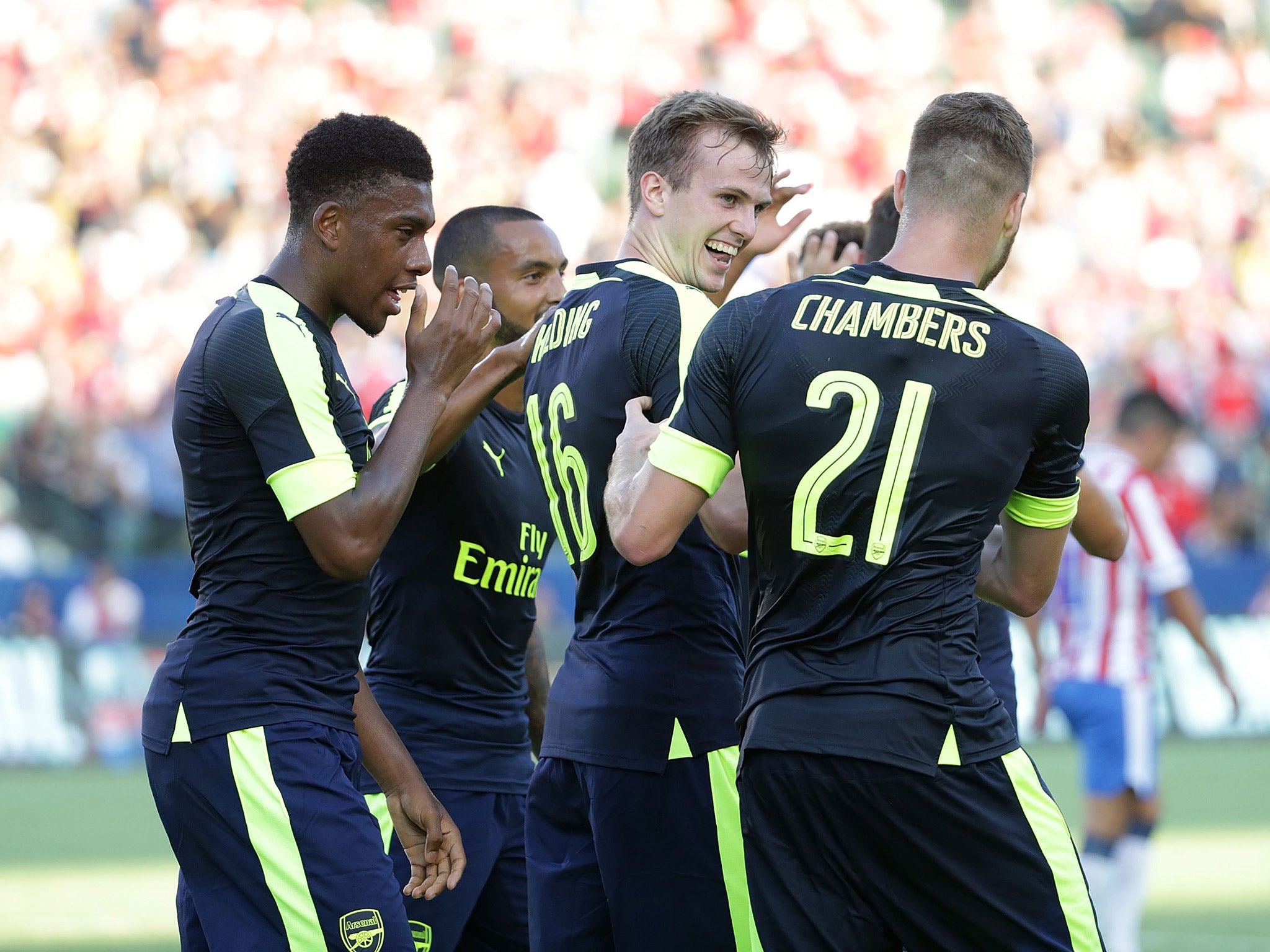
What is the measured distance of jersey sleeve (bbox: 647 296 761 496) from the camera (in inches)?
130

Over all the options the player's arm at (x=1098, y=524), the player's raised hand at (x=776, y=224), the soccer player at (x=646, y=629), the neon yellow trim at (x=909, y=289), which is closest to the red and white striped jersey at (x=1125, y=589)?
the player's arm at (x=1098, y=524)

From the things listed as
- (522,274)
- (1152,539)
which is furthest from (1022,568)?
(1152,539)

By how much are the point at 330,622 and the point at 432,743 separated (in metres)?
1.19

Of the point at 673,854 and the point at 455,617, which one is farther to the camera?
the point at 455,617

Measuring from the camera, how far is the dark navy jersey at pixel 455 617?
4.74m

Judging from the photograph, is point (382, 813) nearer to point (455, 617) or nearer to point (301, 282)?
point (455, 617)

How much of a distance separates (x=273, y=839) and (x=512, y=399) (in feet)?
6.83

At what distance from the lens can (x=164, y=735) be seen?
11.6 feet

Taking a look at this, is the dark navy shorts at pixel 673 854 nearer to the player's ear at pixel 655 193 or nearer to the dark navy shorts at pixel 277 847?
the dark navy shorts at pixel 277 847

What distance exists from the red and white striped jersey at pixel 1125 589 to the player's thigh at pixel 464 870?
4.12 m

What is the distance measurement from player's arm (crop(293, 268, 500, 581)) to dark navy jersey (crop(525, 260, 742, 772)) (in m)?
0.30

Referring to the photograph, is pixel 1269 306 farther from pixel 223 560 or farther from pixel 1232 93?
pixel 223 560

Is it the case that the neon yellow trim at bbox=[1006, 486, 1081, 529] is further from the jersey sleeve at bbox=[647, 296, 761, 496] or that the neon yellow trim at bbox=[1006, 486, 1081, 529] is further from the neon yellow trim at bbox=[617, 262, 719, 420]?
the neon yellow trim at bbox=[617, 262, 719, 420]

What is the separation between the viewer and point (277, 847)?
11.2 feet
